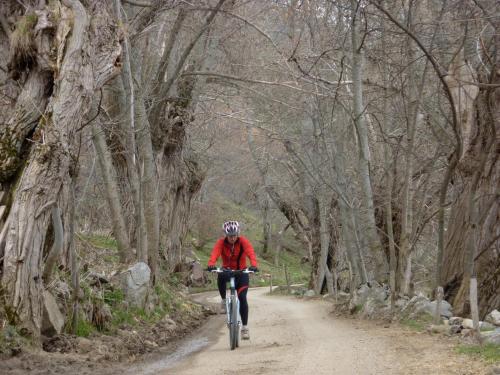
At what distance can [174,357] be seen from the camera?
8.87 metres

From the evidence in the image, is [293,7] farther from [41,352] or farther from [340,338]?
[41,352]

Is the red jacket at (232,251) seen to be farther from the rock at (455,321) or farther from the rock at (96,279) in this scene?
the rock at (455,321)

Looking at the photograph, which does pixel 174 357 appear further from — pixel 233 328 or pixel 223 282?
pixel 223 282

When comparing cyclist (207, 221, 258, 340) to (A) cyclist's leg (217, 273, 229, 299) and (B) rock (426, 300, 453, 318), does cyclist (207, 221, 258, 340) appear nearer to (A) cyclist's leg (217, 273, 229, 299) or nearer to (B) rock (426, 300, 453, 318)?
(A) cyclist's leg (217, 273, 229, 299)

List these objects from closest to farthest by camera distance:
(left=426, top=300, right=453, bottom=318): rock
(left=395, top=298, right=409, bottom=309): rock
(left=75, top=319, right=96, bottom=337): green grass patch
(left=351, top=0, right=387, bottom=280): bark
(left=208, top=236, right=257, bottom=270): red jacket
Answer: (left=75, top=319, right=96, bottom=337): green grass patch → (left=208, top=236, right=257, bottom=270): red jacket → (left=426, top=300, right=453, bottom=318): rock → (left=395, top=298, right=409, bottom=309): rock → (left=351, top=0, right=387, bottom=280): bark

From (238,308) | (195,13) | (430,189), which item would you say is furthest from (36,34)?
(430,189)

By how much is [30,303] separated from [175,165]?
41.0ft

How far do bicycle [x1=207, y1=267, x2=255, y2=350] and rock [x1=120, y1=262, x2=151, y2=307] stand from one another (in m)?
2.47

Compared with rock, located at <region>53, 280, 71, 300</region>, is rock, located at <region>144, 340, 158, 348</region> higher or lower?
lower

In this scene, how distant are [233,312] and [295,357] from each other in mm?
1675

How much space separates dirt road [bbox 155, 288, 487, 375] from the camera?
22.2ft

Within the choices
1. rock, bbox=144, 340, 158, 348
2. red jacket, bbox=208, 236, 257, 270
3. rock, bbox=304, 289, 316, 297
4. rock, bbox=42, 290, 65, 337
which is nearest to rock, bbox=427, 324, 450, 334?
red jacket, bbox=208, 236, 257, 270

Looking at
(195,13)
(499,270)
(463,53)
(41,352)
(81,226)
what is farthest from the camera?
(81,226)

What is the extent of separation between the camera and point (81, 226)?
61.6ft
